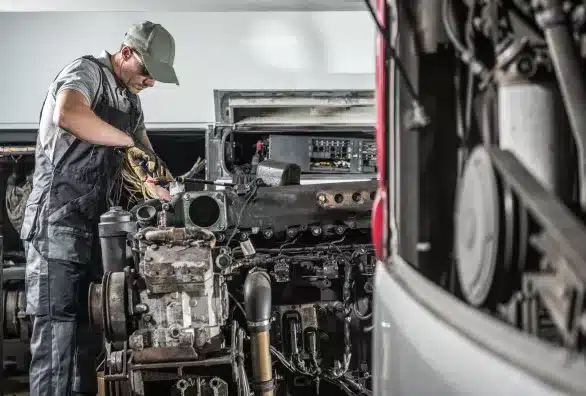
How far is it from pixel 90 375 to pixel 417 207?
8.90 feet

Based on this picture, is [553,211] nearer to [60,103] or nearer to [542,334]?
[542,334]

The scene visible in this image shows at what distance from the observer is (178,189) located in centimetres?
371

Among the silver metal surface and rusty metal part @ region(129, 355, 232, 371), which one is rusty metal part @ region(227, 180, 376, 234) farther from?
the silver metal surface

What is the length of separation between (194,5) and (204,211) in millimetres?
2566

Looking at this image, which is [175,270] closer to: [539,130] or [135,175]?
[135,175]

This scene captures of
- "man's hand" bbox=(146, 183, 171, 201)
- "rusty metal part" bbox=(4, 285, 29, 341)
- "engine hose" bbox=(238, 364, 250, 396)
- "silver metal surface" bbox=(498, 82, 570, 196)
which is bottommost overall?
"engine hose" bbox=(238, 364, 250, 396)

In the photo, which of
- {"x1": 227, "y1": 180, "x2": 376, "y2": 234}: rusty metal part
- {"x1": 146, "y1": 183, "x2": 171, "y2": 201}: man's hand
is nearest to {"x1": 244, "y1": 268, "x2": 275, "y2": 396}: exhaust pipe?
{"x1": 227, "y1": 180, "x2": 376, "y2": 234}: rusty metal part

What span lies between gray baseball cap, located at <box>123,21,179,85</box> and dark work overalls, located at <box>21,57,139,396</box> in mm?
281

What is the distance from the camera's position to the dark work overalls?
11.3 ft

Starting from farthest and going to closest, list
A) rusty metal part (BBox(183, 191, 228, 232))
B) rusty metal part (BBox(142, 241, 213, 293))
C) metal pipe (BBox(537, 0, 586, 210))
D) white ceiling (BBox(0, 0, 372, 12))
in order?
white ceiling (BBox(0, 0, 372, 12)) < rusty metal part (BBox(183, 191, 228, 232)) < rusty metal part (BBox(142, 241, 213, 293)) < metal pipe (BBox(537, 0, 586, 210))

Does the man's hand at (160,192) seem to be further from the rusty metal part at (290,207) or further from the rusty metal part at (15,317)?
the rusty metal part at (15,317)

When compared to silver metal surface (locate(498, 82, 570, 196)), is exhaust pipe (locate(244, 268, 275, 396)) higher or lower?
lower

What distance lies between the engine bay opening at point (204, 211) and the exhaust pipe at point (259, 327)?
42cm

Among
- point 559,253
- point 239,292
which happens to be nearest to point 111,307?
point 239,292
